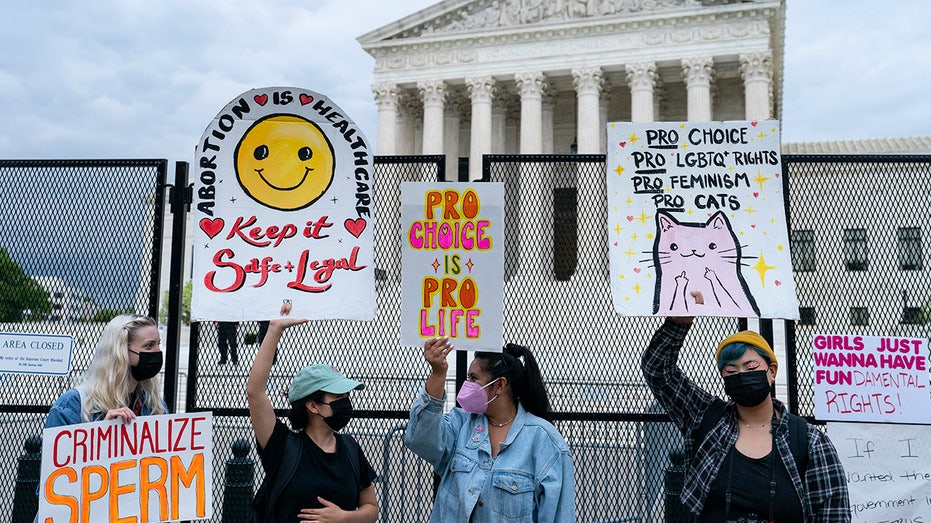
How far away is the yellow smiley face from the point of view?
4.53 m

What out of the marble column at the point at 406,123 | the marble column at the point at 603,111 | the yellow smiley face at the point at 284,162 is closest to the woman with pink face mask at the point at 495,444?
the yellow smiley face at the point at 284,162

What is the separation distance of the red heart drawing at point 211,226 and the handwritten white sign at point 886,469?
439 cm

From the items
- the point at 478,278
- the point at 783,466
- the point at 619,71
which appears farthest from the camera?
the point at 619,71

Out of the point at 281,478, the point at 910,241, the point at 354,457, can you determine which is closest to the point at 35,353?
the point at 281,478

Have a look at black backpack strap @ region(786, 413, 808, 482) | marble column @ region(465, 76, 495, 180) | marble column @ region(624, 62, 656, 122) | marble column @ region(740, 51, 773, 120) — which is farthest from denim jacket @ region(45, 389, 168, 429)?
marble column @ region(740, 51, 773, 120)

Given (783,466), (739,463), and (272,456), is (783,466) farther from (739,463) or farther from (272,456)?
(272,456)

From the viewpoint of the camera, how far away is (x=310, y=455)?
332 cm

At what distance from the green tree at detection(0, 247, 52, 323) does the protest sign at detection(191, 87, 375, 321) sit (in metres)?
1.83

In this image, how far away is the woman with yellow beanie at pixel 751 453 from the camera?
117 inches

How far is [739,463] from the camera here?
309 centimetres

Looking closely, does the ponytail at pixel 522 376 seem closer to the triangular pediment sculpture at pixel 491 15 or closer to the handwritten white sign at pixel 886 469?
the handwritten white sign at pixel 886 469

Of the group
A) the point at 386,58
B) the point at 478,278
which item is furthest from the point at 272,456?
the point at 386,58

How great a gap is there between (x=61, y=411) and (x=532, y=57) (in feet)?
120

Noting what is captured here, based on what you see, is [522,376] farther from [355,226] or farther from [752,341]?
[355,226]
